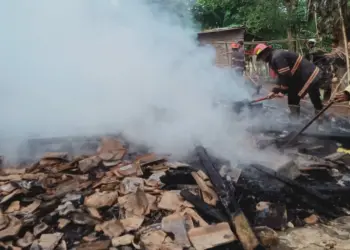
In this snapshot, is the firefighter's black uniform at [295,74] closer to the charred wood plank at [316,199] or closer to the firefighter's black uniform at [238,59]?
the charred wood plank at [316,199]

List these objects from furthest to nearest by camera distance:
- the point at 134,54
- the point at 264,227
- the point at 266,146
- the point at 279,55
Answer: the point at 134,54 → the point at 279,55 → the point at 266,146 → the point at 264,227

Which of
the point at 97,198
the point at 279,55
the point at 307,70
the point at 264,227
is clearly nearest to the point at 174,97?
the point at 279,55

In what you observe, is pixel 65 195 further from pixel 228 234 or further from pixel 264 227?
pixel 264 227

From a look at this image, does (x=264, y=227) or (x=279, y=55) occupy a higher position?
(x=279, y=55)

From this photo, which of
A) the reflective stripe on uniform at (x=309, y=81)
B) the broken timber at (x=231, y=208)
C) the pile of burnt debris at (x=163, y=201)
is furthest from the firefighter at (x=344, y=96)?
the reflective stripe on uniform at (x=309, y=81)

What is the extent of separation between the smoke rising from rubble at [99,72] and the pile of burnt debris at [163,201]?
1749mm

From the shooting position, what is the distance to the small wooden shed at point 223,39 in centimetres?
1393

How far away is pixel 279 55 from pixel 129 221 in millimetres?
4560

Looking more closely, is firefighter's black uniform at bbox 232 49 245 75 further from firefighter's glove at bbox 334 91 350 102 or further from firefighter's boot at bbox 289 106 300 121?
firefighter's glove at bbox 334 91 350 102

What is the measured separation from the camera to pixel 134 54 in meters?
6.85

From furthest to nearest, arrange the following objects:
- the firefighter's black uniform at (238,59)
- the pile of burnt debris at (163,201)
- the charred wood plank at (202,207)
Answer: the firefighter's black uniform at (238,59) → the charred wood plank at (202,207) → the pile of burnt debris at (163,201)

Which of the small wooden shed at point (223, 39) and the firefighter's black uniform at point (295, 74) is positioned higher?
the small wooden shed at point (223, 39)

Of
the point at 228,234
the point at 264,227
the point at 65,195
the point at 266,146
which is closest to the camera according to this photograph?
the point at 228,234

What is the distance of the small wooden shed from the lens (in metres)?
13.9
